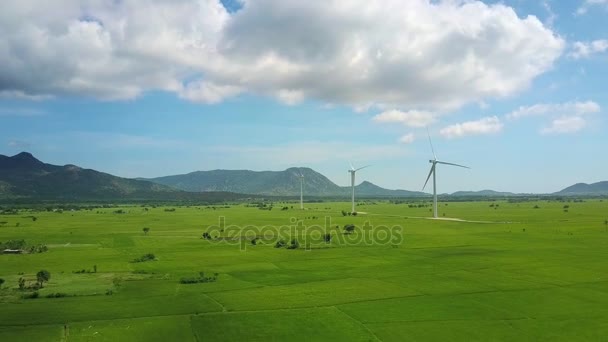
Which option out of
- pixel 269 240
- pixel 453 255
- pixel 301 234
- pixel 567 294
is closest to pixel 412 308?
pixel 567 294

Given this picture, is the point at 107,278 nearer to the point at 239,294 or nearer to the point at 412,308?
the point at 239,294

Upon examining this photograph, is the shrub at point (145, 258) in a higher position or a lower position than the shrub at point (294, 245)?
lower

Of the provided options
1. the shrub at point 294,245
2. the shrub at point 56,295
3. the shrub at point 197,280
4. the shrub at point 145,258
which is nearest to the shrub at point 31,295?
the shrub at point 56,295

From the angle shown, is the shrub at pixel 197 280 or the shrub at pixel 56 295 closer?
the shrub at pixel 56 295

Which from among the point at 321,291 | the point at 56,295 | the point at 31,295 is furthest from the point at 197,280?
the point at 31,295

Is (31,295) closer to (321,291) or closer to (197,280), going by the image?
(197,280)

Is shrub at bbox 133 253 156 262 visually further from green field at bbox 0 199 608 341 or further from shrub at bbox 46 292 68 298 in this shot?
shrub at bbox 46 292 68 298

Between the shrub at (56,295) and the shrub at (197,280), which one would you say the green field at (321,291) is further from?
the shrub at (197,280)

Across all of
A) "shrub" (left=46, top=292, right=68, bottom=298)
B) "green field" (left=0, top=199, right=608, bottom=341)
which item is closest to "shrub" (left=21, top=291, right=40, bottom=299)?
"green field" (left=0, top=199, right=608, bottom=341)

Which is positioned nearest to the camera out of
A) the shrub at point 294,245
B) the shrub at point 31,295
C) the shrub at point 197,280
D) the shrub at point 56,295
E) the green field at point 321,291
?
the green field at point 321,291
